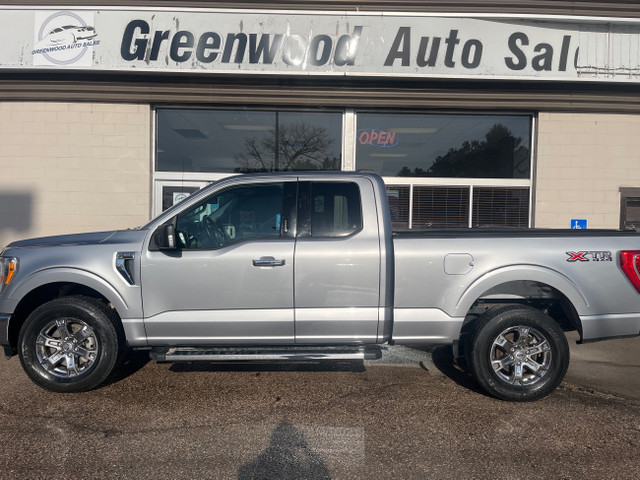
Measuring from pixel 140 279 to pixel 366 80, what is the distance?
250 inches

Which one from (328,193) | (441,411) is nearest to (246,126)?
(328,193)

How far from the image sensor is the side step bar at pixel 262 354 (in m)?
4.40

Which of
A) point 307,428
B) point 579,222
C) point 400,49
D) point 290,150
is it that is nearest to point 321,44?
point 400,49

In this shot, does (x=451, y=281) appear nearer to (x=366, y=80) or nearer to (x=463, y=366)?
(x=463, y=366)

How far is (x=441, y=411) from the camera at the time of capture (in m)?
4.36

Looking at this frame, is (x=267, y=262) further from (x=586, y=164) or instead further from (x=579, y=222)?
(x=586, y=164)

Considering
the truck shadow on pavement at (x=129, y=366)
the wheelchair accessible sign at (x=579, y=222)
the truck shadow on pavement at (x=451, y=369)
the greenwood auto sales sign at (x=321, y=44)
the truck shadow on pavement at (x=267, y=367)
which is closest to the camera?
the truck shadow on pavement at (x=451, y=369)

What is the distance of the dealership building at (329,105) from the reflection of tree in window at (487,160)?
0.09ft

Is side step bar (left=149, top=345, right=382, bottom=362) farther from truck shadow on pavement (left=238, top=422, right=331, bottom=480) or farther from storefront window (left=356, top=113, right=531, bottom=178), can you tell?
storefront window (left=356, top=113, right=531, bottom=178)

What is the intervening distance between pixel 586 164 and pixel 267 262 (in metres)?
7.68

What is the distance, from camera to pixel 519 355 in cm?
450

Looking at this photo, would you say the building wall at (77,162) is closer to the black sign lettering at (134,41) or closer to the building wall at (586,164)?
the black sign lettering at (134,41)

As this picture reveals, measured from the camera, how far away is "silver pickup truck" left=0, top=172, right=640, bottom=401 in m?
4.47

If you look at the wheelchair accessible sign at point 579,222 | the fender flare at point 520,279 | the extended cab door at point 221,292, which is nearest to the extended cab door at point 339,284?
the extended cab door at point 221,292
